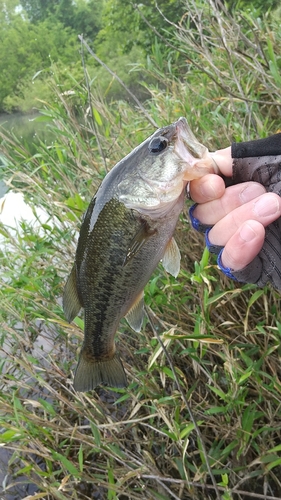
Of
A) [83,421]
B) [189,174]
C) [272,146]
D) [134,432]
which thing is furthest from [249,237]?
[83,421]

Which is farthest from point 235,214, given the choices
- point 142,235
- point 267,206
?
point 142,235

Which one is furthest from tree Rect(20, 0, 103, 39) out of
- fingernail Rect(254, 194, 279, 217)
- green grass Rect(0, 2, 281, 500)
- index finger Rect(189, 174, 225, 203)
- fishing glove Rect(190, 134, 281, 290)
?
fingernail Rect(254, 194, 279, 217)

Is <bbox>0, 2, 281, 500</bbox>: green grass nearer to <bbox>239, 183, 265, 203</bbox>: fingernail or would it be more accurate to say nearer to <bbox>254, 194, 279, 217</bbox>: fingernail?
<bbox>239, 183, 265, 203</bbox>: fingernail

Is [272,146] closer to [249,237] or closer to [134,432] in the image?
[249,237]

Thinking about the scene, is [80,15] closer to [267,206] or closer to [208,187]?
[208,187]

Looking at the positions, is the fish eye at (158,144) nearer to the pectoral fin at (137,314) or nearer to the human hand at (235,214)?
the human hand at (235,214)

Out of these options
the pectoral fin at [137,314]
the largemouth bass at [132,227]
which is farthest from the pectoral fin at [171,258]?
the pectoral fin at [137,314]
